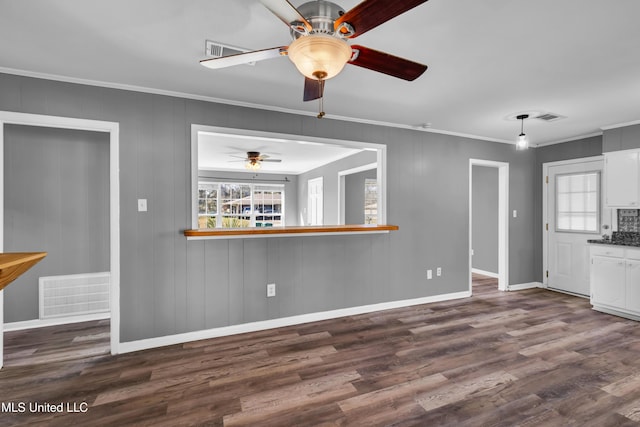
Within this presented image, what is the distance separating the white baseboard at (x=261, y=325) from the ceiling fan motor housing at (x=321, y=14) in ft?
9.10

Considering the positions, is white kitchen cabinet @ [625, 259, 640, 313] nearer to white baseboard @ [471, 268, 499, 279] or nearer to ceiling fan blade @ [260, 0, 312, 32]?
white baseboard @ [471, 268, 499, 279]

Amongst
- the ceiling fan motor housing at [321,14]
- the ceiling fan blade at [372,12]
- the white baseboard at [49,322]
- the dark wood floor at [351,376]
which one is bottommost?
the dark wood floor at [351,376]

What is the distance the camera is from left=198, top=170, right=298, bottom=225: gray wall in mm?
8477

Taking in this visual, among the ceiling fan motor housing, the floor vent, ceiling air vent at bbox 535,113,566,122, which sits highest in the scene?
ceiling air vent at bbox 535,113,566,122

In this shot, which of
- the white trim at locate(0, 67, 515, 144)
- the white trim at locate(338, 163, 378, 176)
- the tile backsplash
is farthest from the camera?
the white trim at locate(338, 163, 378, 176)

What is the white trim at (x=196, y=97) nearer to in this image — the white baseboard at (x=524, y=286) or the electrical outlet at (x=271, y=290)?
the electrical outlet at (x=271, y=290)

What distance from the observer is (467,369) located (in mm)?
2547

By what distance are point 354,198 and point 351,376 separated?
4909mm

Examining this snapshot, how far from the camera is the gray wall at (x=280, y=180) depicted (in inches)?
334

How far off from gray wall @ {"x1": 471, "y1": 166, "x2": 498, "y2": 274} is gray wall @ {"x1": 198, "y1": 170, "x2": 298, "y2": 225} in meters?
4.86

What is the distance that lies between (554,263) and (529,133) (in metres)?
2.15

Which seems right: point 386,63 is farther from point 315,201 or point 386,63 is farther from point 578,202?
point 315,201

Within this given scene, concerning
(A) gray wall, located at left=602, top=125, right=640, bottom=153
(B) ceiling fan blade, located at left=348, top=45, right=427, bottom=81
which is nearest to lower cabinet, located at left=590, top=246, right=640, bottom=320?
(A) gray wall, located at left=602, top=125, right=640, bottom=153

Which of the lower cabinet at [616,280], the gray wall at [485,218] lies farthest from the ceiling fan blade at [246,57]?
the gray wall at [485,218]
